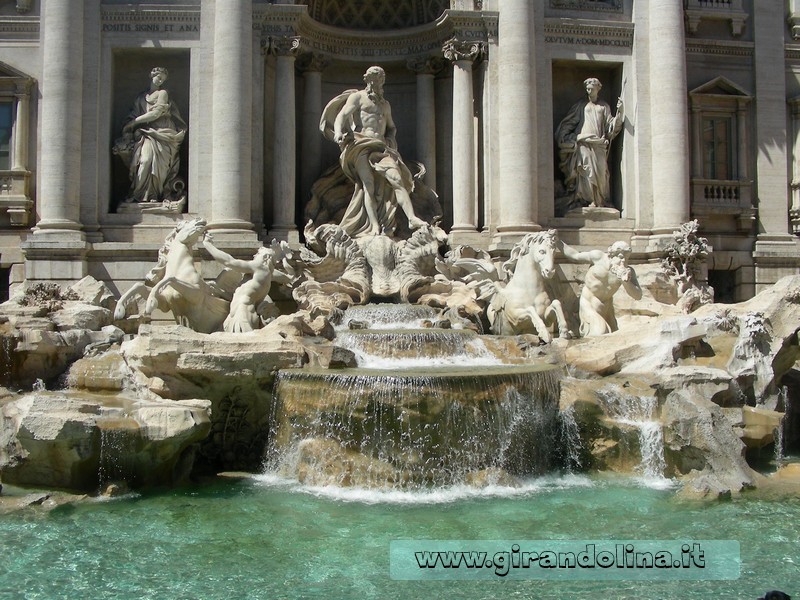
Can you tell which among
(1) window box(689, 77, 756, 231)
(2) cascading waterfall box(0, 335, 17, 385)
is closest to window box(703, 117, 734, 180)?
(1) window box(689, 77, 756, 231)

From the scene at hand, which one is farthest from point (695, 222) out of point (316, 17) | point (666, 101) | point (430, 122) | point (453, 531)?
point (453, 531)

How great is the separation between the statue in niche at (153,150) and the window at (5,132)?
2123 millimetres

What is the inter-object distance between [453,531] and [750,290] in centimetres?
1266

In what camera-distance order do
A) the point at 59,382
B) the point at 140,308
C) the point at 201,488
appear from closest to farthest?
the point at 201,488
the point at 59,382
the point at 140,308

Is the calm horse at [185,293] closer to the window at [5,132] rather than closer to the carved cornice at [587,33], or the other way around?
the window at [5,132]

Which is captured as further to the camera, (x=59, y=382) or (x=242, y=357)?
(x=59, y=382)

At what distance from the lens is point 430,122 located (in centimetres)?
1831

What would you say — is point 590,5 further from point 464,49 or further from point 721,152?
point 721,152

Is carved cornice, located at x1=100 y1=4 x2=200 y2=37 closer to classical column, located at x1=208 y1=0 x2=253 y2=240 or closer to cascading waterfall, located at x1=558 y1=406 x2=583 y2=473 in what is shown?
classical column, located at x1=208 y1=0 x2=253 y2=240

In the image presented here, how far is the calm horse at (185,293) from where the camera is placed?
13.2 m

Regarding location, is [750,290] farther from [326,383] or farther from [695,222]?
[326,383]

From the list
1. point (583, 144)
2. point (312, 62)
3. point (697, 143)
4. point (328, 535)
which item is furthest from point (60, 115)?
point (697, 143)

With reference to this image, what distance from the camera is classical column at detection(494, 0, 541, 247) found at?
16.6 m

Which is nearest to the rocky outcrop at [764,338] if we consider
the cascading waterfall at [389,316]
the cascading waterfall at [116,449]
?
the cascading waterfall at [389,316]
